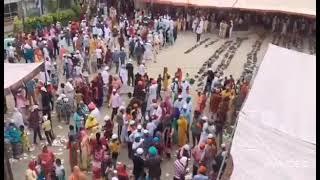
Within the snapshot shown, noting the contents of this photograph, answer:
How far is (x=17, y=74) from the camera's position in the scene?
8.12 metres

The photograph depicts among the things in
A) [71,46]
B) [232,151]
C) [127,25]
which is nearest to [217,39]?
[127,25]

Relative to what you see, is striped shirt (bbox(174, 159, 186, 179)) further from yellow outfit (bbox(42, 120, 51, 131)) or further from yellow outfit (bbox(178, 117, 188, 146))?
yellow outfit (bbox(42, 120, 51, 131))


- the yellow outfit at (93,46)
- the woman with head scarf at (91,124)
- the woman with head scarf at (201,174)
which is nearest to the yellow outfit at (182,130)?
the woman with head scarf at (91,124)

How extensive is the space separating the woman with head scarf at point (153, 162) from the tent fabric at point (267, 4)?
31.4ft

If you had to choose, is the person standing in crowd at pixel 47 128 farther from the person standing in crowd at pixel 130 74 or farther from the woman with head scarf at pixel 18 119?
the person standing in crowd at pixel 130 74

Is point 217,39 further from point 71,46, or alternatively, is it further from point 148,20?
point 71,46

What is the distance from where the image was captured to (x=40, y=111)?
10.9 meters

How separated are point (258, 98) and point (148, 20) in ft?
36.6

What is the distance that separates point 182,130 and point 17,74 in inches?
139

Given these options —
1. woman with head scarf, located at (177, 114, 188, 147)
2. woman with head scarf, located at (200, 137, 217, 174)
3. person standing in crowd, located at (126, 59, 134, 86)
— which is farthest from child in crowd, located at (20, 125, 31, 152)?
person standing in crowd, located at (126, 59, 134, 86)

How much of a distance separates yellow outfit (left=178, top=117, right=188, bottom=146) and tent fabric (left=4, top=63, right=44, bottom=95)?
9.62 feet

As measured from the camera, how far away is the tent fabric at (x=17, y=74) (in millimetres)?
7734

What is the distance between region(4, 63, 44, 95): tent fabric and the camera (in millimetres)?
Answer: 7734

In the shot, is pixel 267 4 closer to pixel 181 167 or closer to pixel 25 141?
pixel 181 167
